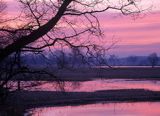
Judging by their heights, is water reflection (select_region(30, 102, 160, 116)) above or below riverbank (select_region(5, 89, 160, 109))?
above

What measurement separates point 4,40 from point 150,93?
35.2 m

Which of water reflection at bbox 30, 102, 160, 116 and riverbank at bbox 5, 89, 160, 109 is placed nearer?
water reflection at bbox 30, 102, 160, 116

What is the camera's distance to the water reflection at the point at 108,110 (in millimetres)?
30547

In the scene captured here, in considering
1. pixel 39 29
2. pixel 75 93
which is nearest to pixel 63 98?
pixel 75 93

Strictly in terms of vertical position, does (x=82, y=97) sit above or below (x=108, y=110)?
below

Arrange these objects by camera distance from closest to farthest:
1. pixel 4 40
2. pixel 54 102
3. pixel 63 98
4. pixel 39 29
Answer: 1. pixel 39 29
2. pixel 4 40
3. pixel 54 102
4. pixel 63 98

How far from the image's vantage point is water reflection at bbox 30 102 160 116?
30547mm

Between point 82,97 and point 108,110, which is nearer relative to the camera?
point 108,110

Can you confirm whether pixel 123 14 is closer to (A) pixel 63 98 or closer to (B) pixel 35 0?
(B) pixel 35 0

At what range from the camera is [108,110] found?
3300 cm

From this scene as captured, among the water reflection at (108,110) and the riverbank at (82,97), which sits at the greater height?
the water reflection at (108,110)

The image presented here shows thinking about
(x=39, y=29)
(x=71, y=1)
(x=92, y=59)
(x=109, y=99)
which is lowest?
(x=109, y=99)

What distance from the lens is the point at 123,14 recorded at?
31.1ft

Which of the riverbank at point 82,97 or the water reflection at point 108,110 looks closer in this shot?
the water reflection at point 108,110
